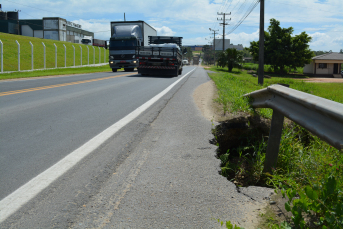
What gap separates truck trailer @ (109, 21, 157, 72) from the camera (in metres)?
27.6

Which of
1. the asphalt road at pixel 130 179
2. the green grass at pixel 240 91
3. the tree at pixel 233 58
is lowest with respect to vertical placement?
the asphalt road at pixel 130 179

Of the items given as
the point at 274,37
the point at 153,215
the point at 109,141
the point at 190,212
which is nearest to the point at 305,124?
the point at 190,212

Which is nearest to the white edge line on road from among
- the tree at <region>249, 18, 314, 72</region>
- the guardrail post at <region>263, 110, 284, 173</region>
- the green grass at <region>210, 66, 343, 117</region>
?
the guardrail post at <region>263, 110, 284, 173</region>

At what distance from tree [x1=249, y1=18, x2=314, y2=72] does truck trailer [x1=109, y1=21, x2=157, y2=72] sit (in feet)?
88.8

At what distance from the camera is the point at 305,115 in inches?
112

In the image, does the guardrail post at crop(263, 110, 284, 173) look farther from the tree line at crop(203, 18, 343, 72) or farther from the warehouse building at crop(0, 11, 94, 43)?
the warehouse building at crop(0, 11, 94, 43)

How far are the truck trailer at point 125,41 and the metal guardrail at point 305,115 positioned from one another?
80.1 ft

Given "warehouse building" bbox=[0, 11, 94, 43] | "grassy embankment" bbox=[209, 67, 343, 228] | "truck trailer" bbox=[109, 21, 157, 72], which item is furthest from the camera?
"warehouse building" bbox=[0, 11, 94, 43]

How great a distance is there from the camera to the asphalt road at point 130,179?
2445 millimetres

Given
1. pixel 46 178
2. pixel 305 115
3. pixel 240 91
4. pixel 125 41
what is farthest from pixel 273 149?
pixel 125 41

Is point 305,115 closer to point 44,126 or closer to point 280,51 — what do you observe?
point 44,126

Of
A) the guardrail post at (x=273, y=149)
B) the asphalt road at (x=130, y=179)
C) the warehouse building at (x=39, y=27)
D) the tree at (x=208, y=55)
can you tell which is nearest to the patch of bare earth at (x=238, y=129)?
the asphalt road at (x=130, y=179)

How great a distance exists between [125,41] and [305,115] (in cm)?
2612

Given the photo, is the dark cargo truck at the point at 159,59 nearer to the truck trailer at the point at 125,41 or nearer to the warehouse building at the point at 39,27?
the truck trailer at the point at 125,41
